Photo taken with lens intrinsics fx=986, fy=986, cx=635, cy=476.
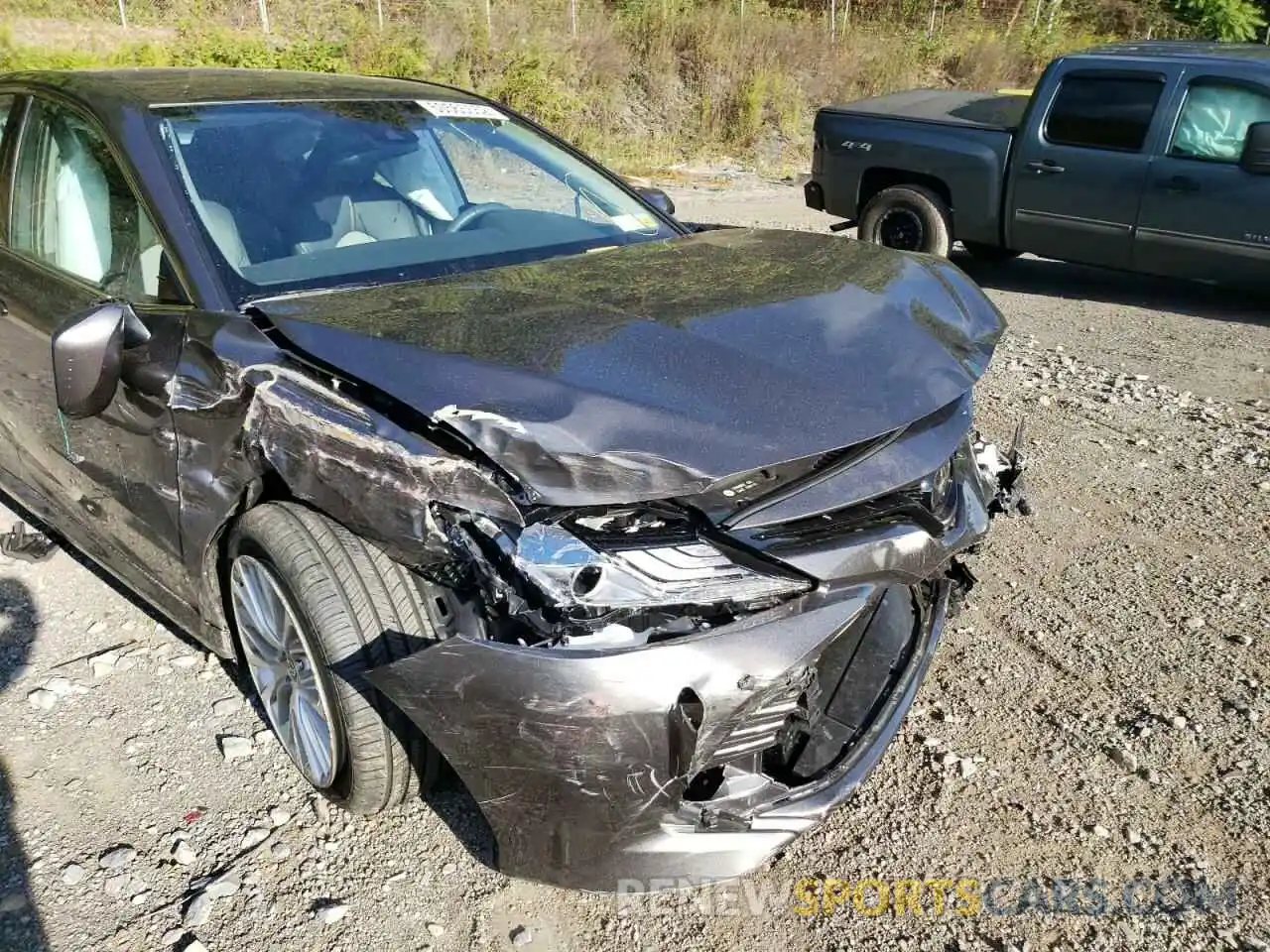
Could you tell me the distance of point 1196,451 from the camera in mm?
4562

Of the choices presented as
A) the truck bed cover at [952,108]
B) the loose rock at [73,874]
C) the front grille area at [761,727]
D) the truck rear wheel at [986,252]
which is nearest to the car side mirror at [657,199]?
the front grille area at [761,727]

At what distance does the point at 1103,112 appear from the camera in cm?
700

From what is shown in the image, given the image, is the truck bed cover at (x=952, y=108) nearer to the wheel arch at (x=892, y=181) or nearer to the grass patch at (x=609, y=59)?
the wheel arch at (x=892, y=181)

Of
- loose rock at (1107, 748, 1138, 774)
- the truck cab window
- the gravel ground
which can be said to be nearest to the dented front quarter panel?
the gravel ground

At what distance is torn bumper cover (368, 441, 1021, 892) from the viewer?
1.82 m

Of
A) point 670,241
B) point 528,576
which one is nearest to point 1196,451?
point 670,241

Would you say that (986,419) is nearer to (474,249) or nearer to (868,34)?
(474,249)

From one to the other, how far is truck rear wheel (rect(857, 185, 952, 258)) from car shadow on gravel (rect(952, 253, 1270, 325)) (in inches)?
23.5

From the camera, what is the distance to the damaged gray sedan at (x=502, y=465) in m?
1.88

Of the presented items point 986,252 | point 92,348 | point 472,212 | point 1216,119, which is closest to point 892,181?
point 986,252

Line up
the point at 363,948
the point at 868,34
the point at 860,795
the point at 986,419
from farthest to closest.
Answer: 1. the point at 868,34
2. the point at 986,419
3. the point at 860,795
4. the point at 363,948

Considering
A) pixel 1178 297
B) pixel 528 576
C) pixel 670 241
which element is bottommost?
pixel 1178 297

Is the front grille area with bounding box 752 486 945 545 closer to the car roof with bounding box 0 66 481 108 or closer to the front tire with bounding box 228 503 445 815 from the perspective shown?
the front tire with bounding box 228 503 445 815

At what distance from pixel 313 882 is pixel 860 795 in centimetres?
136
